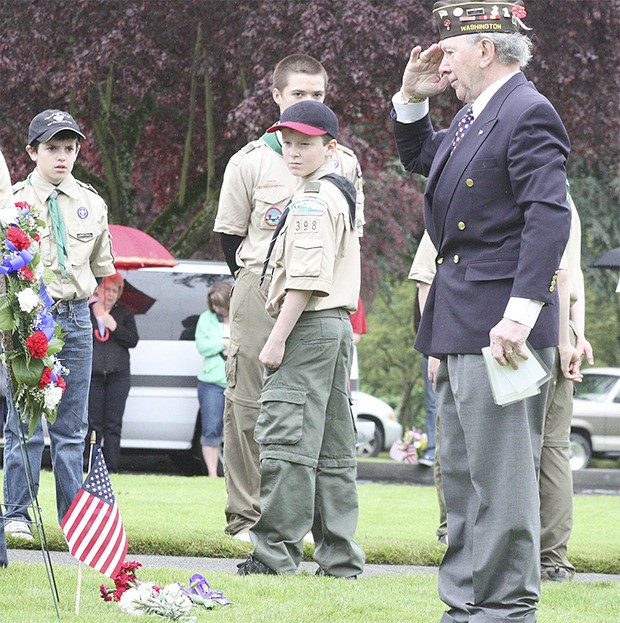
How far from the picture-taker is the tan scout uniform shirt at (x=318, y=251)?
18.8 feet

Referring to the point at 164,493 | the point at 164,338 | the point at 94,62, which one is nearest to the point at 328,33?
the point at 94,62

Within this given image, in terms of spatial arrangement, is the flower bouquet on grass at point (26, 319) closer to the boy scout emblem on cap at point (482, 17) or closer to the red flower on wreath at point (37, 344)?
the red flower on wreath at point (37, 344)

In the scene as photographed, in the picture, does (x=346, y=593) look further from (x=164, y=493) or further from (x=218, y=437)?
(x=218, y=437)

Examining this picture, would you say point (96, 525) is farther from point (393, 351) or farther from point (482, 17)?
point (393, 351)

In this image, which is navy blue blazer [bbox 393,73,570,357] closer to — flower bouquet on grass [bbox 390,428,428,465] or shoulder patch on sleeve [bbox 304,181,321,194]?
shoulder patch on sleeve [bbox 304,181,321,194]

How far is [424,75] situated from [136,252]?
788 centimetres

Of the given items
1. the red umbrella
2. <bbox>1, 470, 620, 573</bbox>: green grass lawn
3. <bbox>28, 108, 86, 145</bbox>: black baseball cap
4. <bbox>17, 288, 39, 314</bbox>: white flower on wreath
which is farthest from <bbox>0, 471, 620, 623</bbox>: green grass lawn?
the red umbrella

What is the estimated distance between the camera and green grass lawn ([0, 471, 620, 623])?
4934 mm

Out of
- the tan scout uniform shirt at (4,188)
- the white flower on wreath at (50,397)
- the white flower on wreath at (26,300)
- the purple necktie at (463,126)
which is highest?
the purple necktie at (463,126)

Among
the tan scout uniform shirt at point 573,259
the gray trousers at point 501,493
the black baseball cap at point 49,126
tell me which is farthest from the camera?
the black baseball cap at point 49,126

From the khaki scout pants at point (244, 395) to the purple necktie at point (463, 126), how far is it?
2223mm

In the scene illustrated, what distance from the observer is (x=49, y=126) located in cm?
664

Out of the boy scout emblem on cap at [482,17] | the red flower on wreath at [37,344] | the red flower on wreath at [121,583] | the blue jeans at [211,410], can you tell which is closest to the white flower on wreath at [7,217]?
the red flower on wreath at [37,344]

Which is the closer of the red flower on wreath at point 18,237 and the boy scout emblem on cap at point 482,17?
the boy scout emblem on cap at point 482,17
